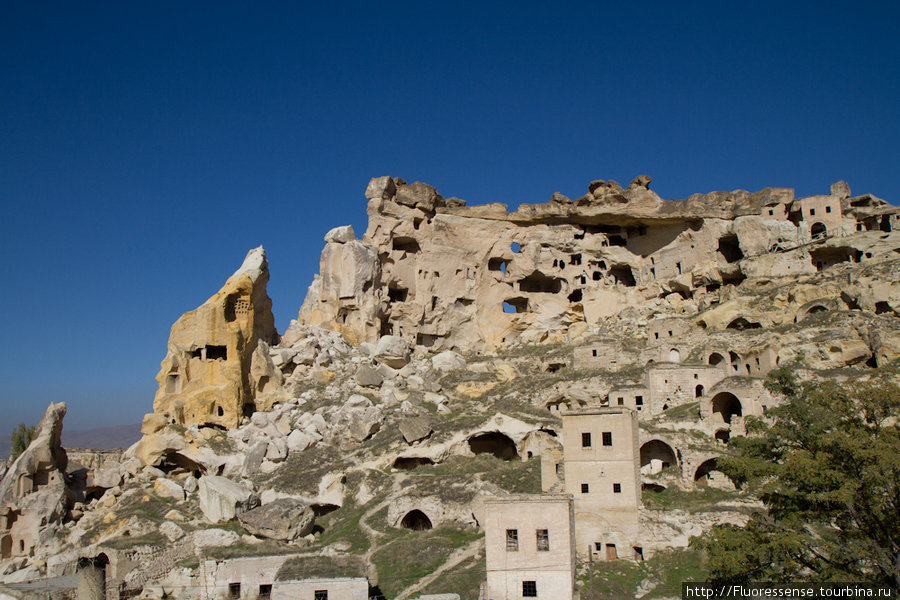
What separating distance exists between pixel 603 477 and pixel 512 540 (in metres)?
4.90

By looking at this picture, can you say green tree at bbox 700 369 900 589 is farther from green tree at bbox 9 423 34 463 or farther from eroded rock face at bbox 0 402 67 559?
green tree at bbox 9 423 34 463

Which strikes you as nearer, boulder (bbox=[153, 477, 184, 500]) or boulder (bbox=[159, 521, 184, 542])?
boulder (bbox=[159, 521, 184, 542])

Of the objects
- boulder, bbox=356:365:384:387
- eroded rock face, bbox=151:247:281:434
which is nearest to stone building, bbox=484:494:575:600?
boulder, bbox=356:365:384:387

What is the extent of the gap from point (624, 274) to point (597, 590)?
120 ft

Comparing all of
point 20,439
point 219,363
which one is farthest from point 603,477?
point 20,439

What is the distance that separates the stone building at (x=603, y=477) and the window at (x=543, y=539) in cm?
304

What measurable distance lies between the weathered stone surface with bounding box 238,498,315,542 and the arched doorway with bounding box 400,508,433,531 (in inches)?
156

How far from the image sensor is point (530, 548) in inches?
909

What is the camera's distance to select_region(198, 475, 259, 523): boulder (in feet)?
108

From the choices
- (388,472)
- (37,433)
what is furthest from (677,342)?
(37,433)

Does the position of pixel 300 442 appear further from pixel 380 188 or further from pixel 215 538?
pixel 380 188

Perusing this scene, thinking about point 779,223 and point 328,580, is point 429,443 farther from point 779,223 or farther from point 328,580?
point 779,223

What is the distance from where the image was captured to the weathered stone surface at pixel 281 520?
30.2m

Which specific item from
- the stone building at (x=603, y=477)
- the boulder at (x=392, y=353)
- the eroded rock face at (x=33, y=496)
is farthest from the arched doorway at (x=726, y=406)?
the eroded rock face at (x=33, y=496)
